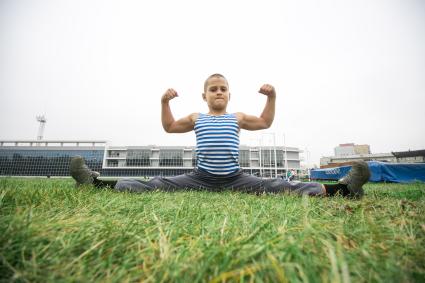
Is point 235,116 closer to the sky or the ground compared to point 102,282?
closer to the sky

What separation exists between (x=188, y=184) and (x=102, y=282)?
8.97 feet

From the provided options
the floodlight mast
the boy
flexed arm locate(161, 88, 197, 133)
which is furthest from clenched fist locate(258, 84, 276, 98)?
the floodlight mast

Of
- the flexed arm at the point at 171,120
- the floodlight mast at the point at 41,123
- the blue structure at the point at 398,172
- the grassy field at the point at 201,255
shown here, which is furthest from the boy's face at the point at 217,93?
the floodlight mast at the point at 41,123

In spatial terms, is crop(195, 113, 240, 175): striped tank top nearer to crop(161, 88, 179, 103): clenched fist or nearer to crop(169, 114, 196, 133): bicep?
crop(169, 114, 196, 133): bicep

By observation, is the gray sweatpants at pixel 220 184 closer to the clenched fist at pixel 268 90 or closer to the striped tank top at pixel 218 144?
the striped tank top at pixel 218 144

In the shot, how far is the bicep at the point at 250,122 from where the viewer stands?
3.81 metres

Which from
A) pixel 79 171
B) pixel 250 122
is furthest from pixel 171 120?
pixel 79 171

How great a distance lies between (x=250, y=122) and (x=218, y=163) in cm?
107

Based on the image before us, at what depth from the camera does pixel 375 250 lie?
0.77 metres

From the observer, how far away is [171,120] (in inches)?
152

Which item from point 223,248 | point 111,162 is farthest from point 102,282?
point 111,162

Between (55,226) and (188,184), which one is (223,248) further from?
(188,184)

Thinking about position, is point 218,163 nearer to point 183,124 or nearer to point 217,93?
point 183,124

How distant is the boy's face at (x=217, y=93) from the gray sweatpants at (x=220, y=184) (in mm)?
1256
